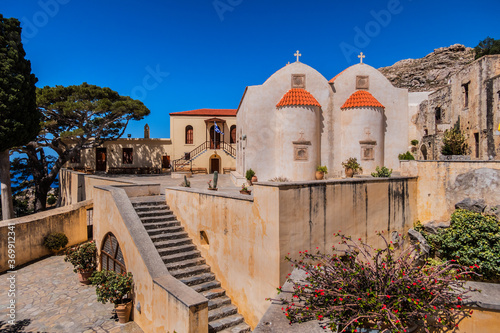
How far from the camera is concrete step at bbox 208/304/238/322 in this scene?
7.35 metres

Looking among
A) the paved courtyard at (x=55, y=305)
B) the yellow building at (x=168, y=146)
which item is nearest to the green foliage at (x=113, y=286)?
the paved courtyard at (x=55, y=305)

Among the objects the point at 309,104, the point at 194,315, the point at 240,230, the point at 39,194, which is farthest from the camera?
the point at 39,194

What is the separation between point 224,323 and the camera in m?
7.23

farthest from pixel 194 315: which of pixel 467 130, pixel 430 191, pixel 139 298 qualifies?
pixel 467 130

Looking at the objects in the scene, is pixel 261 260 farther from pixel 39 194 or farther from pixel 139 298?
pixel 39 194

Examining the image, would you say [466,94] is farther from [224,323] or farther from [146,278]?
[146,278]

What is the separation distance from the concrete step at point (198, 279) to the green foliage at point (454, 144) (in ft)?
51.5

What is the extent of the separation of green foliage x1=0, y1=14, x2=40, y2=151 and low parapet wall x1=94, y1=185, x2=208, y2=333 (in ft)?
23.4

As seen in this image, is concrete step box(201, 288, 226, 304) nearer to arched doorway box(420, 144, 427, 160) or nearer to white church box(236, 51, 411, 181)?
white church box(236, 51, 411, 181)

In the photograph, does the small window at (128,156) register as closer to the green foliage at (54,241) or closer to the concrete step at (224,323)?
the green foliage at (54,241)

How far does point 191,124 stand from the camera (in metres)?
29.1

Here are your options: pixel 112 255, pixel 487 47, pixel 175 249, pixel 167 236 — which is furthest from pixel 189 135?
pixel 487 47

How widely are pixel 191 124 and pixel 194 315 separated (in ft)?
81.5

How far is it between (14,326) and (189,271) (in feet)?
Answer: 16.1
